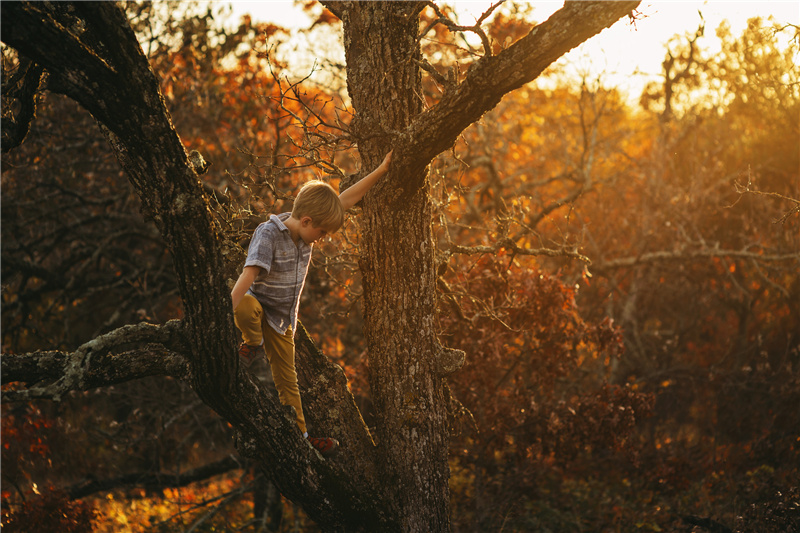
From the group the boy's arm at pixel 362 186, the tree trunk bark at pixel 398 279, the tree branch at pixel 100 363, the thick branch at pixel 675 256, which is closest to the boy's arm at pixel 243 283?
the tree branch at pixel 100 363

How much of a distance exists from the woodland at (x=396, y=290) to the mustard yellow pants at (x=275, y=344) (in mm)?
225

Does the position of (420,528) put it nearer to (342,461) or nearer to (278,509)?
(342,461)

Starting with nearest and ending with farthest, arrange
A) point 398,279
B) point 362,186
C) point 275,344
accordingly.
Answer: point 275,344, point 362,186, point 398,279

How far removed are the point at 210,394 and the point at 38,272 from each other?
7.85 m

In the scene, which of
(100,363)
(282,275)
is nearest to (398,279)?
(282,275)

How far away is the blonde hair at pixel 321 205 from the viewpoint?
3.73 m

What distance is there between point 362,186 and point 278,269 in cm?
82

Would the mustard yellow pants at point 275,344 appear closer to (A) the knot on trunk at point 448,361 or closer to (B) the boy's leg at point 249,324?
(B) the boy's leg at point 249,324

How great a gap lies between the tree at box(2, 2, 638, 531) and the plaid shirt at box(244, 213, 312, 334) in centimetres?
23

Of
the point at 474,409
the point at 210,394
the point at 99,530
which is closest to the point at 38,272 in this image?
the point at 99,530

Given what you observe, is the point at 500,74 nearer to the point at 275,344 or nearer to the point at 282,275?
the point at 282,275

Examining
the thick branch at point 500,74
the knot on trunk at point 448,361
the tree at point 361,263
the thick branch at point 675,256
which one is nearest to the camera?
the tree at point 361,263

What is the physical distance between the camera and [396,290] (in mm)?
4441

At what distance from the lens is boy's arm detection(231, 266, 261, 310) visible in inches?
139
